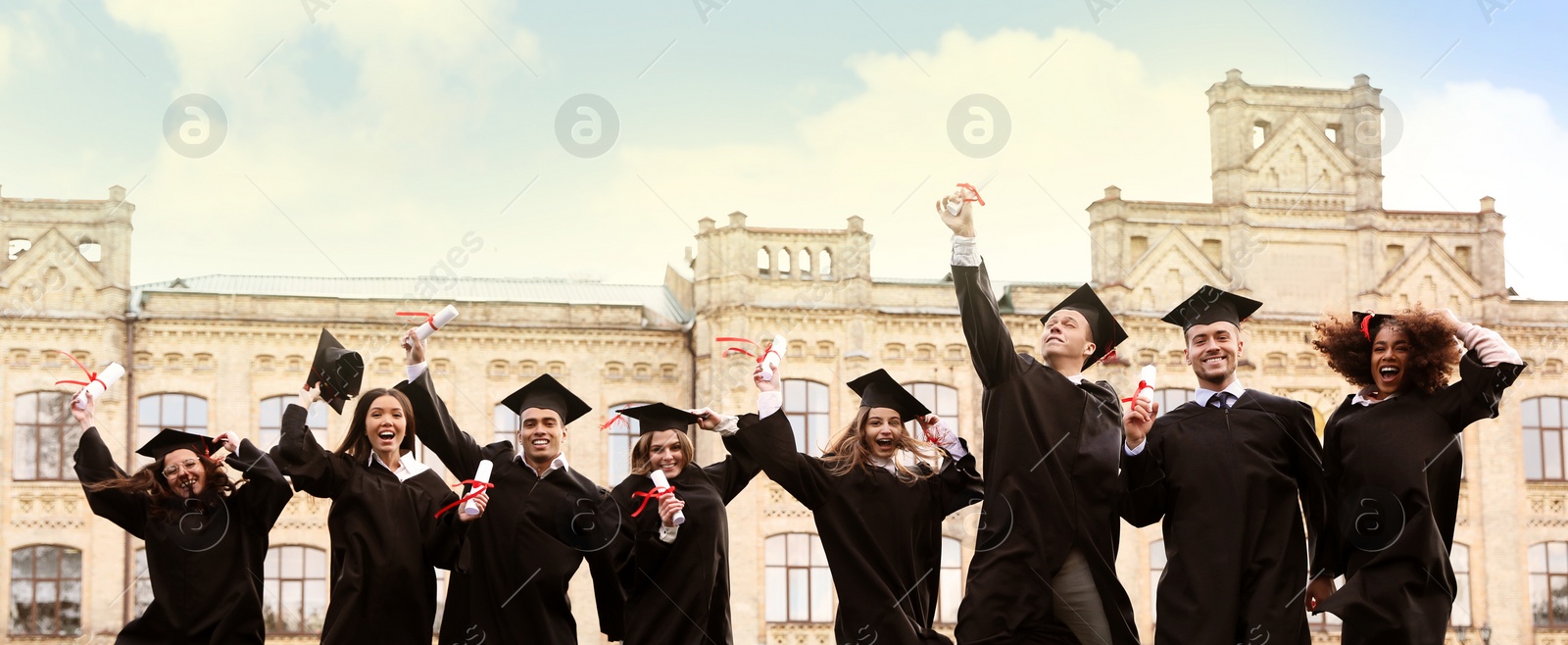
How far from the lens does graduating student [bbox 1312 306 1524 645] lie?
7.84 metres

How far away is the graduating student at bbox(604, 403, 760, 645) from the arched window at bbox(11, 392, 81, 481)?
853 inches

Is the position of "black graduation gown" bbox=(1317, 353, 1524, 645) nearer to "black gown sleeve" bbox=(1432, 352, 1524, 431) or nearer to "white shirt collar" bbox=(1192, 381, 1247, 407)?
"black gown sleeve" bbox=(1432, 352, 1524, 431)

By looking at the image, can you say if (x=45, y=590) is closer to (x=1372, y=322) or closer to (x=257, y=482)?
(x=257, y=482)

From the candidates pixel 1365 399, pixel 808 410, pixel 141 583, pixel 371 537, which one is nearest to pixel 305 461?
pixel 371 537

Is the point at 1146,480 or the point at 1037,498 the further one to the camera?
the point at 1146,480

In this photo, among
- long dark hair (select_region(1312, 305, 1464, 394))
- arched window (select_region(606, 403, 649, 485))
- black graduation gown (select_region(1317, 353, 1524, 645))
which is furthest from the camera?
arched window (select_region(606, 403, 649, 485))

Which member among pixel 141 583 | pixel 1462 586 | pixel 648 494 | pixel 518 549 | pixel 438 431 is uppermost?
pixel 438 431

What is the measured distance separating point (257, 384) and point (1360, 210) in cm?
2168

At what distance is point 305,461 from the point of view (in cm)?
894

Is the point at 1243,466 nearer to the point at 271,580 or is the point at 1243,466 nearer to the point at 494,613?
the point at 494,613

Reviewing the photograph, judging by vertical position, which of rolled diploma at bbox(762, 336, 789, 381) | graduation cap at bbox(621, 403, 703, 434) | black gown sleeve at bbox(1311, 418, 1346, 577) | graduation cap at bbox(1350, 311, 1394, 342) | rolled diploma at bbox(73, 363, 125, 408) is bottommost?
black gown sleeve at bbox(1311, 418, 1346, 577)

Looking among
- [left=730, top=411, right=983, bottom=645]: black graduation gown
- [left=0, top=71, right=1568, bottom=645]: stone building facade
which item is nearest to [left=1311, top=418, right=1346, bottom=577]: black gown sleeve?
[left=730, top=411, right=983, bottom=645]: black graduation gown

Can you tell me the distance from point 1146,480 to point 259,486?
4996mm

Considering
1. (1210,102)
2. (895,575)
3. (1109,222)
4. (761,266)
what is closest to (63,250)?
(761,266)
